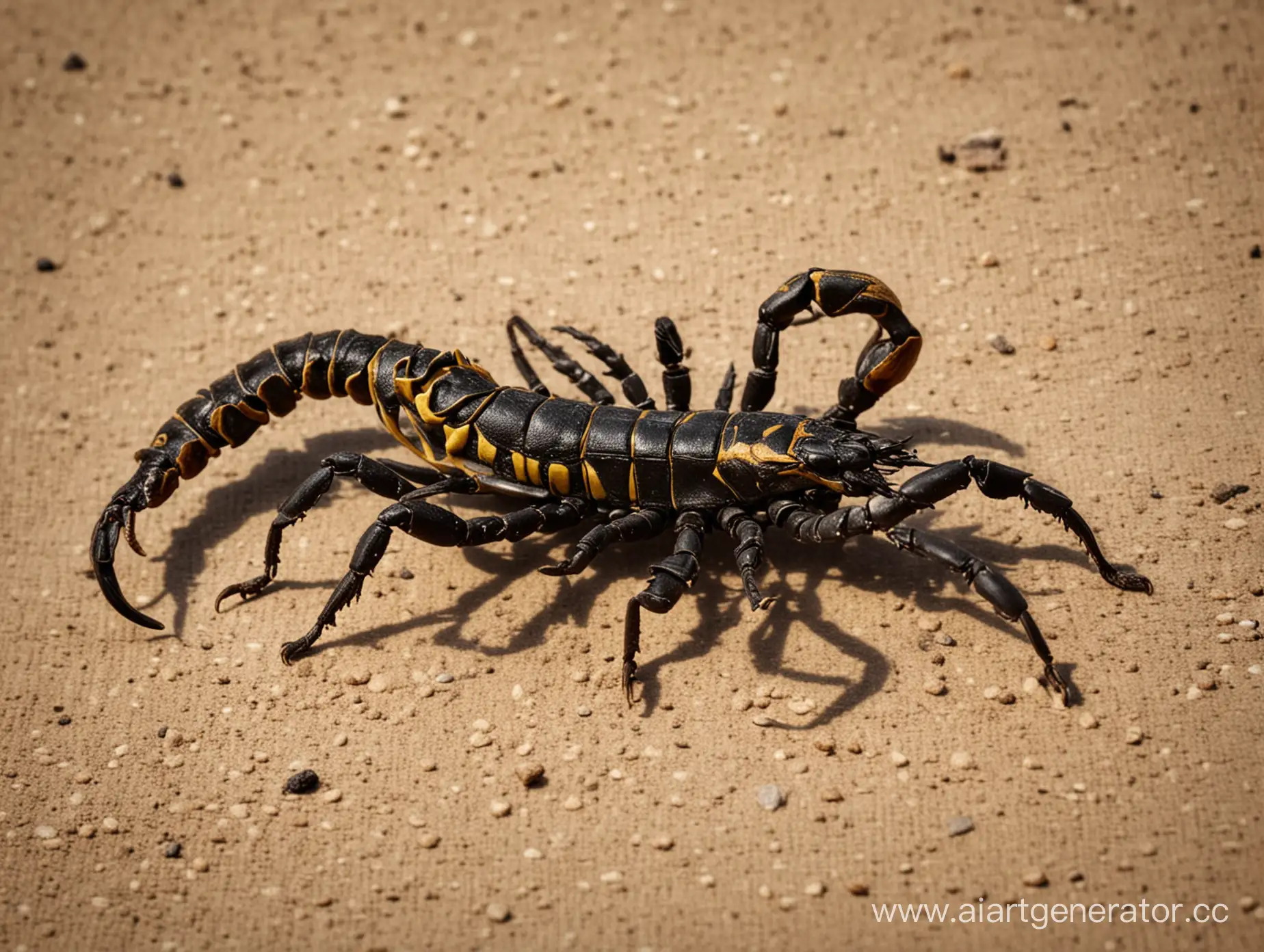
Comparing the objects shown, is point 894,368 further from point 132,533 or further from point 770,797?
point 132,533

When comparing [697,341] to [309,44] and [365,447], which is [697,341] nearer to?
[365,447]

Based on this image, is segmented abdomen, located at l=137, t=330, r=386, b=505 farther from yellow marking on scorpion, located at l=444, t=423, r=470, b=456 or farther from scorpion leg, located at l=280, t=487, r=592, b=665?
scorpion leg, located at l=280, t=487, r=592, b=665

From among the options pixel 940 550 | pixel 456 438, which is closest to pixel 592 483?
pixel 456 438

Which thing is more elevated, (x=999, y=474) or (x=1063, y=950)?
(x=999, y=474)

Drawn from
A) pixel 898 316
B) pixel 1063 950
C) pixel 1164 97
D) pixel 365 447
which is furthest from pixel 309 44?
pixel 1063 950

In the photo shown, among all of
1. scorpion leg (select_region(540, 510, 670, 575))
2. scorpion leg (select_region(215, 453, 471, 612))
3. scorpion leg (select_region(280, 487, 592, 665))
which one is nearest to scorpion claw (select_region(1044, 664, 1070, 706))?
scorpion leg (select_region(540, 510, 670, 575))
